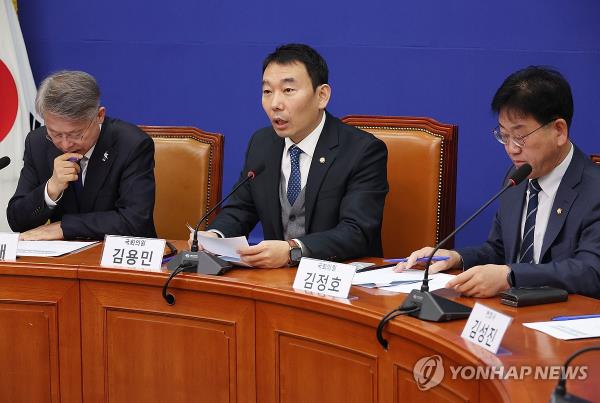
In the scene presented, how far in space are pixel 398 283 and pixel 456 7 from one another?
6.26 ft

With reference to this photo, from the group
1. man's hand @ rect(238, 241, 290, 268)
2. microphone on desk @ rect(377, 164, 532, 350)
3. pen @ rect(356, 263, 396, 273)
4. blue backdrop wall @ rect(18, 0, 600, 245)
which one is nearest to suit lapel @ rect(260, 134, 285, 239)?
man's hand @ rect(238, 241, 290, 268)

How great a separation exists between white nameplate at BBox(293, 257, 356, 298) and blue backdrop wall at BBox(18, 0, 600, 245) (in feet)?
6.00

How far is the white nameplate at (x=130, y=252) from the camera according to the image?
2.40 m

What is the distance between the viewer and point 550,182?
2.32 meters

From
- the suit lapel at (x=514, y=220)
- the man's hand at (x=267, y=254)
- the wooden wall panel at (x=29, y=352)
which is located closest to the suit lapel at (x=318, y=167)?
the man's hand at (x=267, y=254)

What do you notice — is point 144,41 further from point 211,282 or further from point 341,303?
point 341,303

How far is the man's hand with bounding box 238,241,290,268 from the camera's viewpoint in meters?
2.39

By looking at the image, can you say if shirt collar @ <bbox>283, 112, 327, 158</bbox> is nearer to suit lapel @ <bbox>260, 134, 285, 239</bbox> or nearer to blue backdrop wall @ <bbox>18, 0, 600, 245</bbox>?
suit lapel @ <bbox>260, 134, 285, 239</bbox>

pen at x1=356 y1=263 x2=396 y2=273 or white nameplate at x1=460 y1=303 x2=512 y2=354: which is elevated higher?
white nameplate at x1=460 y1=303 x2=512 y2=354

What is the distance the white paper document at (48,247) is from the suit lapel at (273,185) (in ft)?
1.81

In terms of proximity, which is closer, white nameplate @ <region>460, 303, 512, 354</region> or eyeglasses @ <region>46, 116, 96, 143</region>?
white nameplate @ <region>460, 303, 512, 354</region>

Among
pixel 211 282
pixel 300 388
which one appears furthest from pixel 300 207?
pixel 300 388

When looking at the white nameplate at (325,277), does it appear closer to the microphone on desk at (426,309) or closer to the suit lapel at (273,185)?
the microphone on desk at (426,309)

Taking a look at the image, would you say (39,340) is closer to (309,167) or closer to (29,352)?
(29,352)
